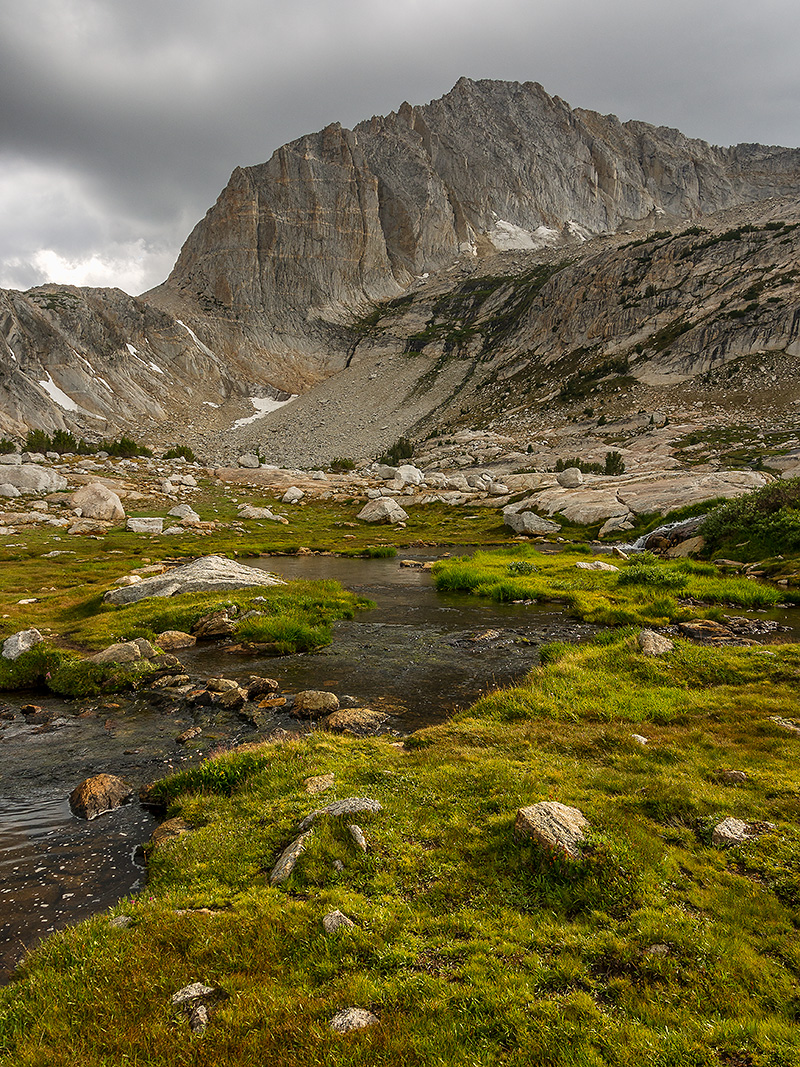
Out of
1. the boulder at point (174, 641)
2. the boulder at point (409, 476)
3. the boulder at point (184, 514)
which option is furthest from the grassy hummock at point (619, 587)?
the boulder at point (409, 476)

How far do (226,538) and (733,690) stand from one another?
44.2m

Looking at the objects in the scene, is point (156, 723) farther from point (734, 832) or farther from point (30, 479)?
point (30, 479)

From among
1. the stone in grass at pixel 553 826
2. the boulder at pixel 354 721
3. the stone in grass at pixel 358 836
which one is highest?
the stone in grass at pixel 553 826

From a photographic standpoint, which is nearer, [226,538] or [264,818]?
[264,818]

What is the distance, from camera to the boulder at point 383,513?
2399 inches

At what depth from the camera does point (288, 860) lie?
24.1ft

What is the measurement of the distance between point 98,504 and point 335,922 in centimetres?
5457

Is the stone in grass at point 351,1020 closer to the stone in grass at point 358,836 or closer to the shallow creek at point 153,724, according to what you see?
the stone in grass at point 358,836

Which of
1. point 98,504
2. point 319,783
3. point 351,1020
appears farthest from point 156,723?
point 98,504

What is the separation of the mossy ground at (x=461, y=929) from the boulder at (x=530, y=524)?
1647 inches

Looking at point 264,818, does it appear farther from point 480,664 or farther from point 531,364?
point 531,364

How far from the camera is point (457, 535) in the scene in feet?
175

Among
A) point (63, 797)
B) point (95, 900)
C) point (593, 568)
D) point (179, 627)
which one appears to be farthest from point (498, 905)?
point (593, 568)

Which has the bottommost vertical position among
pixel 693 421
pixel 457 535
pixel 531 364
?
pixel 457 535
